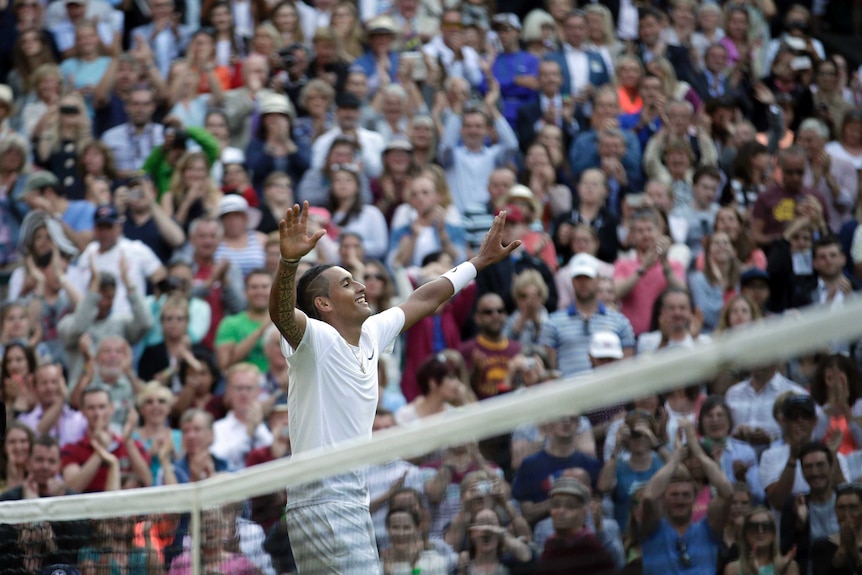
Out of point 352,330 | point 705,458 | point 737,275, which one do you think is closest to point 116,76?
point 737,275

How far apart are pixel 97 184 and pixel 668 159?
5.83 metres

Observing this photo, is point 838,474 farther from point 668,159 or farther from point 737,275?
point 668,159

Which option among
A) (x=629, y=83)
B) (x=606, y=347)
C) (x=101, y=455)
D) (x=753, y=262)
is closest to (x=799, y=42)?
(x=629, y=83)

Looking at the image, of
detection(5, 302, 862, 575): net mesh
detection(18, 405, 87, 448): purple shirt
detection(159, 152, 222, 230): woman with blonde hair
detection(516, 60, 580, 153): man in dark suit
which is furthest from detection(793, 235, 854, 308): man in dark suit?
detection(5, 302, 862, 575): net mesh

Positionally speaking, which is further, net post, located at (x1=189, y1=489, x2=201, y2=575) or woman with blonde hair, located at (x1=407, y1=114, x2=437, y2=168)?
woman with blonde hair, located at (x1=407, y1=114, x2=437, y2=168)

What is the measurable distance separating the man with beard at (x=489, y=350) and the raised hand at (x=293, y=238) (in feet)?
18.0

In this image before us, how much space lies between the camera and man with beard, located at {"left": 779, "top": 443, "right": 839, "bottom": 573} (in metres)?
5.27

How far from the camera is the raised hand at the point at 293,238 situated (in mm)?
6762

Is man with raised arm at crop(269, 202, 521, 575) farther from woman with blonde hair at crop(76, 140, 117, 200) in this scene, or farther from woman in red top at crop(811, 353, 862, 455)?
woman with blonde hair at crop(76, 140, 117, 200)

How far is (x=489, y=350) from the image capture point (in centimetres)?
1238

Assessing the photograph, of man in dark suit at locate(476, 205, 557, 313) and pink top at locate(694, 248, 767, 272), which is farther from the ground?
man in dark suit at locate(476, 205, 557, 313)

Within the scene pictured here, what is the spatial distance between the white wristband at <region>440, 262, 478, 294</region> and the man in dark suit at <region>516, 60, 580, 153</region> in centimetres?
779

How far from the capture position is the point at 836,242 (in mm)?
13219

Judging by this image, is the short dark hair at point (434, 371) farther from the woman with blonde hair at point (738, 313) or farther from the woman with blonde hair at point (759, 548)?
the woman with blonde hair at point (759, 548)
